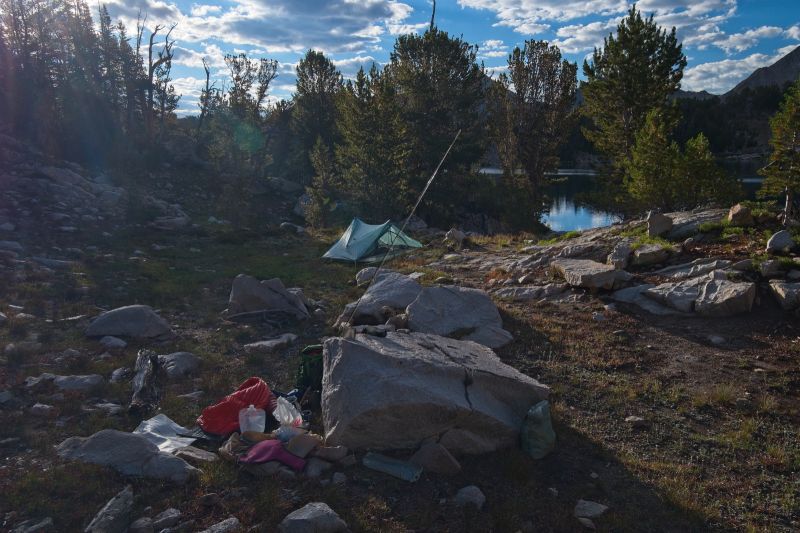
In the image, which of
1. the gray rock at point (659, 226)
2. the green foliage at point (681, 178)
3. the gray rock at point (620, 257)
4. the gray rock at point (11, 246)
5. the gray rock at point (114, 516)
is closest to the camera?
the gray rock at point (114, 516)

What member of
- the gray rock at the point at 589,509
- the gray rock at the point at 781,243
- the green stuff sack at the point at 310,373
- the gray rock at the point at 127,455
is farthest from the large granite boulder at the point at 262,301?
the gray rock at the point at 781,243

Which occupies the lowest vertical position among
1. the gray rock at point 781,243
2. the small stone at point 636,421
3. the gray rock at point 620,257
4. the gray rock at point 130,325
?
the small stone at point 636,421

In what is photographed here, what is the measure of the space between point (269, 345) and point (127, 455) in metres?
3.93

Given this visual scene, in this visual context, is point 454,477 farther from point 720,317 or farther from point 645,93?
point 645,93

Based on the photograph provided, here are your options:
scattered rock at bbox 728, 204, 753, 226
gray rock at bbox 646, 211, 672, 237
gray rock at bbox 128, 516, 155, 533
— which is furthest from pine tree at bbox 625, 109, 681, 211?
gray rock at bbox 128, 516, 155, 533

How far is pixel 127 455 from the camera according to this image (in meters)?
5.21

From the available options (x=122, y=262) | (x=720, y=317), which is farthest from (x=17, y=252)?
(x=720, y=317)

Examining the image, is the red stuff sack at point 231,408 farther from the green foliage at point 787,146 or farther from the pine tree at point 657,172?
the pine tree at point 657,172

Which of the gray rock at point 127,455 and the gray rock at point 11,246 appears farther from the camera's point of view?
the gray rock at point 11,246

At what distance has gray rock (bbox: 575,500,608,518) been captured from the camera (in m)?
4.59

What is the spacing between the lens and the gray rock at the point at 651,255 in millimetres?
11289

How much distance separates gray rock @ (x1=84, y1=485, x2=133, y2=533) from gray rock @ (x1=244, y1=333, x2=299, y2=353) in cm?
443

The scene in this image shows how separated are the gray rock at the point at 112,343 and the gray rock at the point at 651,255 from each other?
10294 millimetres

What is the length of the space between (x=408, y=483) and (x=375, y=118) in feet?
76.8
